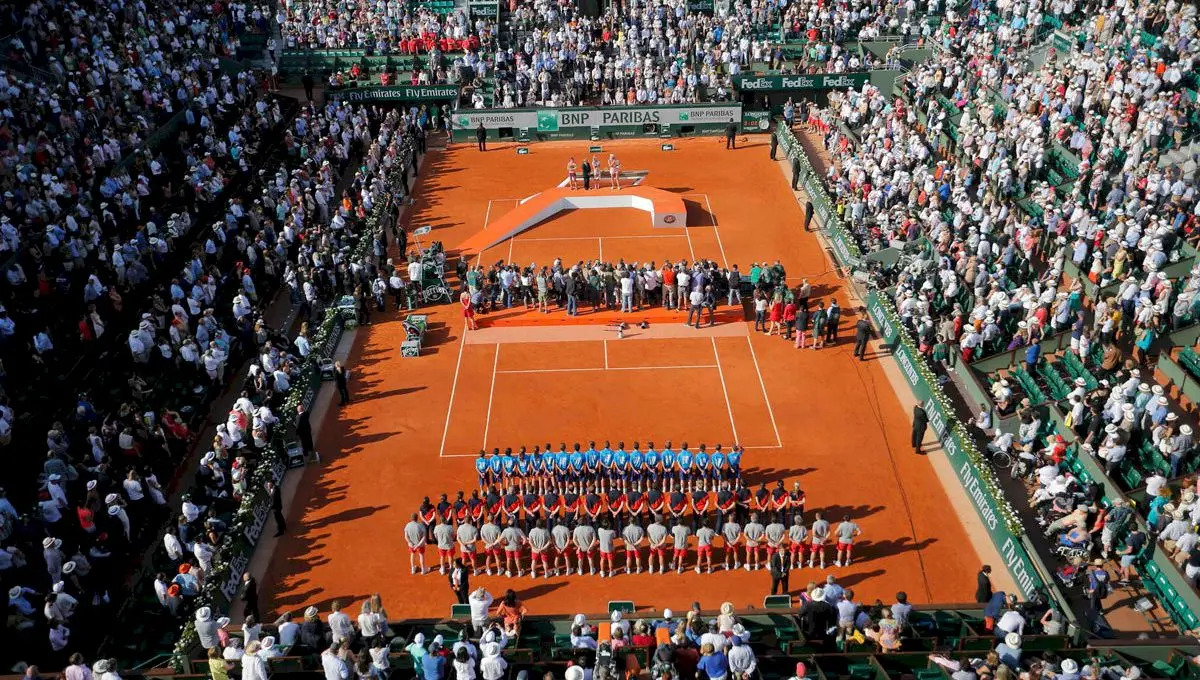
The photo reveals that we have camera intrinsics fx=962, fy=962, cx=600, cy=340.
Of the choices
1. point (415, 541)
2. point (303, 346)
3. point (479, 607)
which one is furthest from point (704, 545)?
point (303, 346)

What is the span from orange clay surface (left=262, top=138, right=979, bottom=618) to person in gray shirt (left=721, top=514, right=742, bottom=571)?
0.73 feet

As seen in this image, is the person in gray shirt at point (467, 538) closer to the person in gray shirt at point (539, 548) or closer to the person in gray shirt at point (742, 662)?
the person in gray shirt at point (539, 548)

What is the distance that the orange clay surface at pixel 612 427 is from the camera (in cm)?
1838

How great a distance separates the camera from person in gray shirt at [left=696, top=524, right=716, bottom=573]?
17.9m

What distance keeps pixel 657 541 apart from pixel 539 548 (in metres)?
2.19

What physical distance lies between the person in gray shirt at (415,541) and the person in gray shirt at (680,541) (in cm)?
468

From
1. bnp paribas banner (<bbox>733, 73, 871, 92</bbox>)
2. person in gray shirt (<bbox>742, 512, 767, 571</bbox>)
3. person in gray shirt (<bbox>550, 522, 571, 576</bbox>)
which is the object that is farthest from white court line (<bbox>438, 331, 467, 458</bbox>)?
bnp paribas banner (<bbox>733, 73, 871, 92</bbox>)

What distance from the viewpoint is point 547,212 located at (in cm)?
3512

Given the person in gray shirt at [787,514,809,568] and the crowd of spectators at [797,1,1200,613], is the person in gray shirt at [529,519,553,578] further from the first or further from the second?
the crowd of spectators at [797,1,1200,613]

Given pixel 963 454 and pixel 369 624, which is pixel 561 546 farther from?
pixel 963 454

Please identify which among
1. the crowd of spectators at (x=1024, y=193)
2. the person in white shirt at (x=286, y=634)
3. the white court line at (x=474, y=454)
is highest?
A: the crowd of spectators at (x=1024, y=193)

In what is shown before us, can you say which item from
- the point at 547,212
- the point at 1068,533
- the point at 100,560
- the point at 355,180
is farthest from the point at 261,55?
the point at 1068,533

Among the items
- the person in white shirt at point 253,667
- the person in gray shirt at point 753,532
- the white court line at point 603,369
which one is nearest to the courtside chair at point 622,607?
the person in gray shirt at point 753,532

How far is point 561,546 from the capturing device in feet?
58.5
